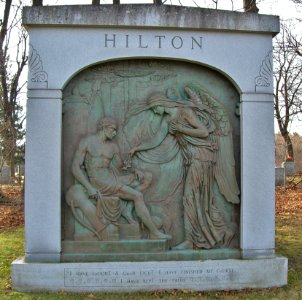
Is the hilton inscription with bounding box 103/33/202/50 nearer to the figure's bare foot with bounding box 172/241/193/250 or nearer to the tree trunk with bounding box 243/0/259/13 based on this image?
the figure's bare foot with bounding box 172/241/193/250

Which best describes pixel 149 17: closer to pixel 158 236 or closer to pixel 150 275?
pixel 158 236

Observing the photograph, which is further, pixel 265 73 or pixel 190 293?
pixel 265 73

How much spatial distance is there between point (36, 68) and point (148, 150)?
1993mm

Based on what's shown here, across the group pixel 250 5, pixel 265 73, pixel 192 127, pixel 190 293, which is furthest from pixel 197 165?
pixel 250 5

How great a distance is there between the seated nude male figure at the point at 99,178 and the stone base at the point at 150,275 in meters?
0.58

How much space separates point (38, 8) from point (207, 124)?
2956 mm

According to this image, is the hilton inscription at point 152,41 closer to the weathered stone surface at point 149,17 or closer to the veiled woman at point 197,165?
the weathered stone surface at point 149,17

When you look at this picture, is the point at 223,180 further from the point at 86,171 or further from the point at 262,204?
the point at 86,171

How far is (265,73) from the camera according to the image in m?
6.43

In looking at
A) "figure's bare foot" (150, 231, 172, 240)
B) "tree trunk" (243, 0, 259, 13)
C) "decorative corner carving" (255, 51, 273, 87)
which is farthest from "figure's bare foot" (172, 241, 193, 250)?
"tree trunk" (243, 0, 259, 13)

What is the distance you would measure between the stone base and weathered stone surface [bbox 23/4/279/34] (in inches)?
134

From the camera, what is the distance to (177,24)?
626 cm

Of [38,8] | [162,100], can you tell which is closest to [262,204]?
[162,100]

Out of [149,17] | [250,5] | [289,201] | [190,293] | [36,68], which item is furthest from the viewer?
[289,201]
